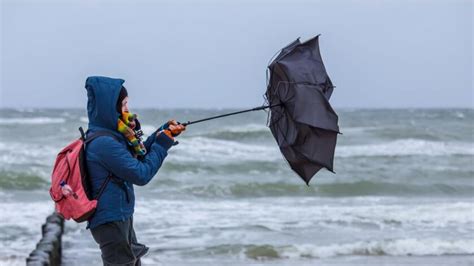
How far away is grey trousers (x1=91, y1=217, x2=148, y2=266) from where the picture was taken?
3951 millimetres

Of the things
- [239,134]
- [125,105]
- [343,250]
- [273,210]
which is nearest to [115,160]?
[125,105]

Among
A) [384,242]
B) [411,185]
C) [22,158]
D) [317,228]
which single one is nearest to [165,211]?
[317,228]

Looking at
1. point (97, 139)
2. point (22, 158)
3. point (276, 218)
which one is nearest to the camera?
point (97, 139)

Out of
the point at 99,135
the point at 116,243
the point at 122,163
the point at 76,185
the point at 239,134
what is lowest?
the point at 239,134

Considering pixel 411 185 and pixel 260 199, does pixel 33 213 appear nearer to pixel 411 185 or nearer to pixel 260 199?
pixel 260 199

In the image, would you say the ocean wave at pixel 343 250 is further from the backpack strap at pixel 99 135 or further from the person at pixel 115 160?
the backpack strap at pixel 99 135

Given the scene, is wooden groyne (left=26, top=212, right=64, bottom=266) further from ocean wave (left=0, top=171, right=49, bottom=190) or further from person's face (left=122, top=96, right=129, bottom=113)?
ocean wave (left=0, top=171, right=49, bottom=190)

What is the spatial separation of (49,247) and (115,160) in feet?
11.7

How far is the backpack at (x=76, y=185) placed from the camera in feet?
12.5

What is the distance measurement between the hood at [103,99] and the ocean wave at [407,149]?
19666mm

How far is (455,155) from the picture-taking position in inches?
937

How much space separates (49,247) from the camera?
705cm

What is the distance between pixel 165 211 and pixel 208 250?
3143mm

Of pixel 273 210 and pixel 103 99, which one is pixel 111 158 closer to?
pixel 103 99
